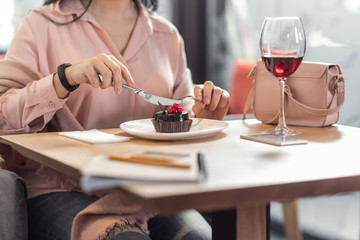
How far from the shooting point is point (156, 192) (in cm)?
68

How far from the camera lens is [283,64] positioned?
Answer: 3.69 feet

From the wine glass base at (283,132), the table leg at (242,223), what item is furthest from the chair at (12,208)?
the wine glass base at (283,132)

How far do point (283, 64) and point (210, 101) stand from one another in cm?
33

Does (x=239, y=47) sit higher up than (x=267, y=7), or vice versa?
(x=267, y=7)

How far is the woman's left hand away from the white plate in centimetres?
7

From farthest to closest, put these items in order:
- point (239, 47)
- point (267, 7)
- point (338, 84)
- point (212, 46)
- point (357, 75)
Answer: point (212, 46), point (239, 47), point (267, 7), point (357, 75), point (338, 84)

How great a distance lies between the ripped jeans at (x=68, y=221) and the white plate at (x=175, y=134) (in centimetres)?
23

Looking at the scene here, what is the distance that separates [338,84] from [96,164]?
0.82 m

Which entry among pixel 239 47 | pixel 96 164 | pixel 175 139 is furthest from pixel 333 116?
pixel 239 47

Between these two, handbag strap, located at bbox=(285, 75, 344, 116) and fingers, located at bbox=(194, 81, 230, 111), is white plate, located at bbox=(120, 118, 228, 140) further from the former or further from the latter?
handbag strap, located at bbox=(285, 75, 344, 116)

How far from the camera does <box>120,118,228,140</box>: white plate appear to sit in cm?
110

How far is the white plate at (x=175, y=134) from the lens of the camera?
3.60 feet

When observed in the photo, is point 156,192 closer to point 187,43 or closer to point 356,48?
point 356,48

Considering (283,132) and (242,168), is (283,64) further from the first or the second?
(242,168)
